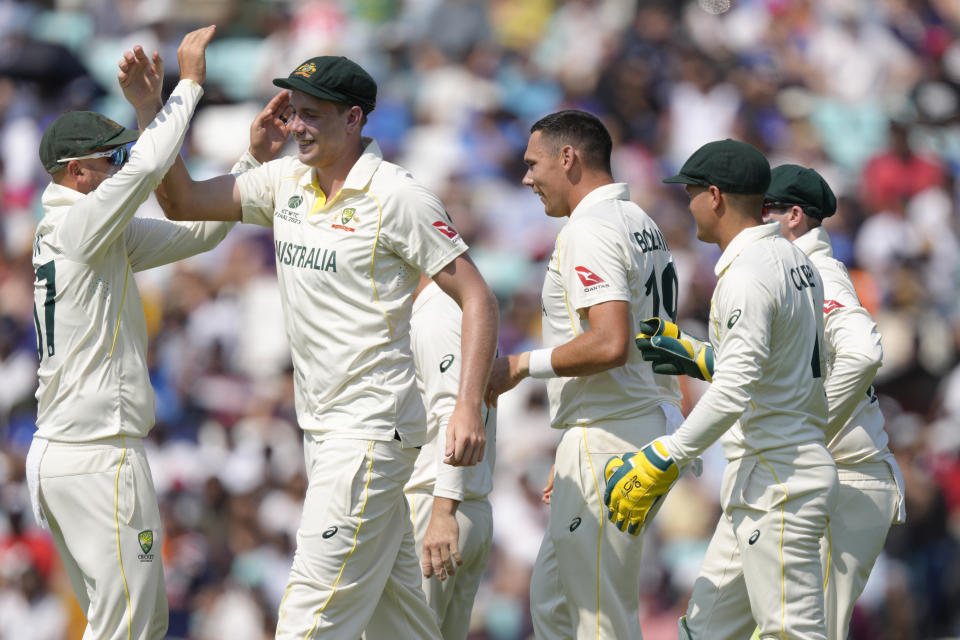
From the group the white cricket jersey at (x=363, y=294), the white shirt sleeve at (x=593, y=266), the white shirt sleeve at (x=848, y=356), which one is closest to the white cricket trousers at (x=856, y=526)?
the white shirt sleeve at (x=848, y=356)

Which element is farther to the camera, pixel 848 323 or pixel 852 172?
pixel 852 172

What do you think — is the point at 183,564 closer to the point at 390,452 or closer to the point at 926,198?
the point at 390,452

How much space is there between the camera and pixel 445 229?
5.09m

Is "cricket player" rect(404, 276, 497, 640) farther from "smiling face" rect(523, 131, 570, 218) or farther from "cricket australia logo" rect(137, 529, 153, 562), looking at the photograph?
"cricket australia logo" rect(137, 529, 153, 562)

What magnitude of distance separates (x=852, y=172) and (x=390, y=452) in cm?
792

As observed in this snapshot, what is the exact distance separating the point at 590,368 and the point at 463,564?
5.02 ft

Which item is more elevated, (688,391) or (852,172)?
(852,172)

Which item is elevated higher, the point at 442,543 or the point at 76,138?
the point at 76,138

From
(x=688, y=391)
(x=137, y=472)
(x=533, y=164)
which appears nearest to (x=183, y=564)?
(x=688, y=391)

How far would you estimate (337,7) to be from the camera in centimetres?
1439

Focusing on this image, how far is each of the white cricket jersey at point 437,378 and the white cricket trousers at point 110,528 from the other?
1349 millimetres

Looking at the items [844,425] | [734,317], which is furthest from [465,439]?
[844,425]

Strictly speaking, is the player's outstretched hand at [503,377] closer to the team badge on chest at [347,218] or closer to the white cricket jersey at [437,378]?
the white cricket jersey at [437,378]

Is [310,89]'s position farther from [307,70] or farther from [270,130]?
[270,130]
